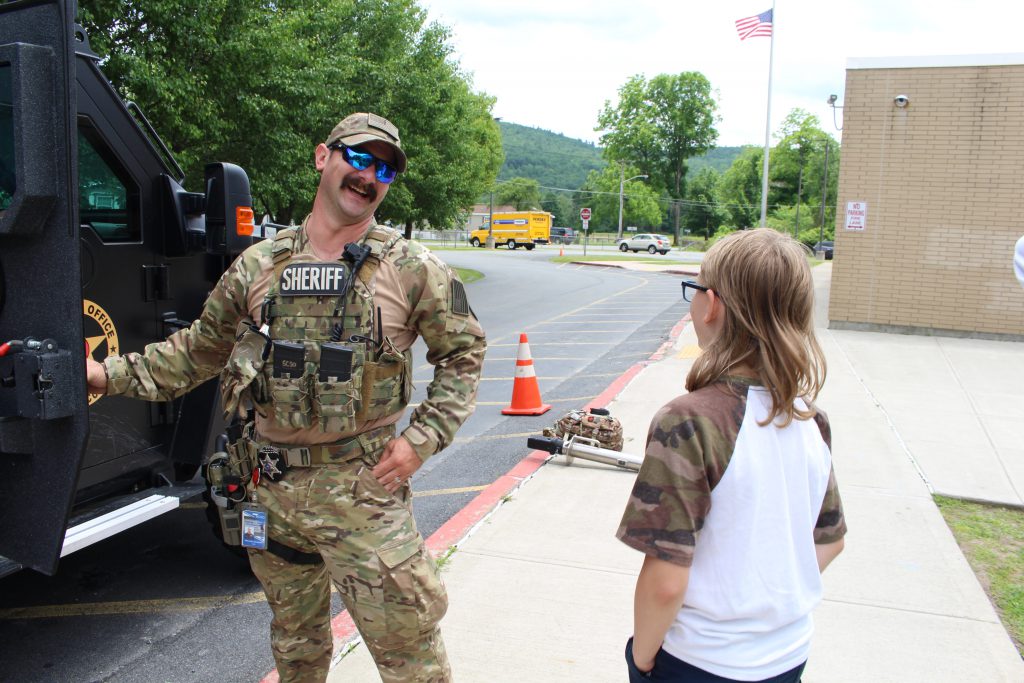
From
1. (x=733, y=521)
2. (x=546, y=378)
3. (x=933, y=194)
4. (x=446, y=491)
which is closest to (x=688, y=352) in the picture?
(x=546, y=378)

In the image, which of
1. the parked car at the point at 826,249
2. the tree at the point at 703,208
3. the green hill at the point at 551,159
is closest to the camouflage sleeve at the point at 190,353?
the parked car at the point at 826,249

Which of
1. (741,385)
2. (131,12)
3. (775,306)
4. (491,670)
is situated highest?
(131,12)

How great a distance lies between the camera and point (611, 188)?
88.0 metres

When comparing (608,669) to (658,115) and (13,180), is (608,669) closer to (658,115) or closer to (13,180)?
(13,180)

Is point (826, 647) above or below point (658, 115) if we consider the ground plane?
below

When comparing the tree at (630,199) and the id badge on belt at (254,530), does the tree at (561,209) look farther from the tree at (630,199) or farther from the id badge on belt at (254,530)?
the id badge on belt at (254,530)

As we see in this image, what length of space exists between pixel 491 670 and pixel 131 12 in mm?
8422

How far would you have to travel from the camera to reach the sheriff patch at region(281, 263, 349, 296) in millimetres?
2232

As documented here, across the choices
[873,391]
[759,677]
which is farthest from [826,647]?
[873,391]

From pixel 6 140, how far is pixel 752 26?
2424cm

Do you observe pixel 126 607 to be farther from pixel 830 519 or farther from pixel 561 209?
pixel 561 209

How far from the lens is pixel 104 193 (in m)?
3.45

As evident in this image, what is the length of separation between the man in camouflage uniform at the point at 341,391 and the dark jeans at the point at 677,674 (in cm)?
73

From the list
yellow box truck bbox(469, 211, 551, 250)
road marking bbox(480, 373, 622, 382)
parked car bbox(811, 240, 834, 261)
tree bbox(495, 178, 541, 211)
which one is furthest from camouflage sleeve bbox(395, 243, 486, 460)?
tree bbox(495, 178, 541, 211)
